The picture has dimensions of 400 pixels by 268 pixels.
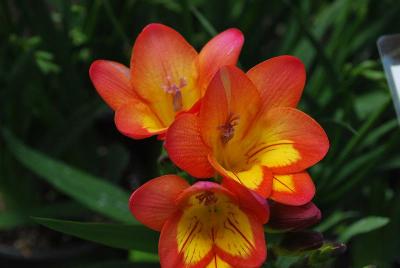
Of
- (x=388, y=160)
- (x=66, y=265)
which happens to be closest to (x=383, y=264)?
(x=388, y=160)

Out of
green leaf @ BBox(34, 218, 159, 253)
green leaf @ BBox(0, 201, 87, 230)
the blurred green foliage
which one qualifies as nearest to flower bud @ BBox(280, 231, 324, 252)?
green leaf @ BBox(34, 218, 159, 253)

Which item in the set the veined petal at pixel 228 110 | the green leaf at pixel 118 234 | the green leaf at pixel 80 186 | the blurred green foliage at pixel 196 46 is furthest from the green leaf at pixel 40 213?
the veined petal at pixel 228 110

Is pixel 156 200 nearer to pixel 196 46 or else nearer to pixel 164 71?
pixel 164 71

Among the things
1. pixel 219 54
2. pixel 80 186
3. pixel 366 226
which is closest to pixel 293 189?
pixel 219 54

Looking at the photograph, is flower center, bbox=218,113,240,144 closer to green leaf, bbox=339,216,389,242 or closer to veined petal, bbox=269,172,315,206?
veined petal, bbox=269,172,315,206

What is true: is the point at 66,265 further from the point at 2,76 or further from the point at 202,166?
the point at 202,166
